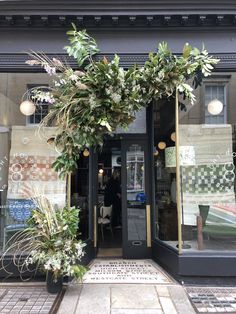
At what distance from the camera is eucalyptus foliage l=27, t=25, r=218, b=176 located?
5.96 m

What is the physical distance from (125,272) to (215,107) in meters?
3.41

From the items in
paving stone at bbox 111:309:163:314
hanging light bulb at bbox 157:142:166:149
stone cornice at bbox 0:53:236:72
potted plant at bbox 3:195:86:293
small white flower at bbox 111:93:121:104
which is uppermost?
stone cornice at bbox 0:53:236:72

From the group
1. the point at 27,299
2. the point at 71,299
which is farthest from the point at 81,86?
the point at 27,299

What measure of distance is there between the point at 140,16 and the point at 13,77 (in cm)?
256

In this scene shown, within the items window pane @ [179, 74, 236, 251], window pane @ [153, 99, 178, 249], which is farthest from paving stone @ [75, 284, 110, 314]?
window pane @ [179, 74, 236, 251]

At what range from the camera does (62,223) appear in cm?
594

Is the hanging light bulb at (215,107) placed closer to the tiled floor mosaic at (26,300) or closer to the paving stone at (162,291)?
the paving stone at (162,291)

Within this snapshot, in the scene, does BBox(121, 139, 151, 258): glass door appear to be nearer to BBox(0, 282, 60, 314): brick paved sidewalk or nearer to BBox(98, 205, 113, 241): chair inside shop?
BBox(98, 205, 113, 241): chair inside shop

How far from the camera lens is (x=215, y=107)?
23.9ft

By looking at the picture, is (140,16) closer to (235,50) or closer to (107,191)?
(235,50)

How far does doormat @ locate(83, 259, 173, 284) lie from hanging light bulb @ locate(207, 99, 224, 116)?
305 centimetres

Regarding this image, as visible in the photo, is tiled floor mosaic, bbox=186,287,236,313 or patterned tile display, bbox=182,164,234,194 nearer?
tiled floor mosaic, bbox=186,287,236,313

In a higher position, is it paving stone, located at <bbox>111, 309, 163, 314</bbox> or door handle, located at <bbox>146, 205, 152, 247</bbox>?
door handle, located at <bbox>146, 205, 152, 247</bbox>

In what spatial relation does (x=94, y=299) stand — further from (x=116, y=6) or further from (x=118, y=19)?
(x=116, y=6)
